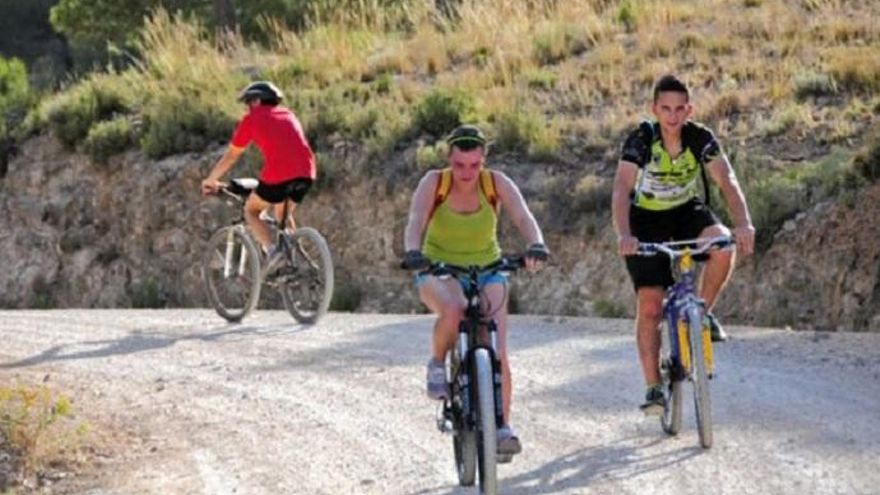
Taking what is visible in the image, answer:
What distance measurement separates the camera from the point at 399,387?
12320 millimetres

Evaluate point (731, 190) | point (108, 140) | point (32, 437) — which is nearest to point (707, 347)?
point (731, 190)

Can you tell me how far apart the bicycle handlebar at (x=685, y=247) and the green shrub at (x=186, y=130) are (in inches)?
607

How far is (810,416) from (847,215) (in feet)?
26.2

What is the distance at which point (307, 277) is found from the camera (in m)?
15.8

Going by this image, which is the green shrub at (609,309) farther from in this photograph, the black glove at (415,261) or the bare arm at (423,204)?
the black glove at (415,261)

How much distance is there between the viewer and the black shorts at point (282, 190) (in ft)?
50.8

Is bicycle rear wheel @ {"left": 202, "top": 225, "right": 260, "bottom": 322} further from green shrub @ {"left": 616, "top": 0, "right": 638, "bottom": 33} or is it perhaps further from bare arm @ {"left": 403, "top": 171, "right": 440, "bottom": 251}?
green shrub @ {"left": 616, "top": 0, "right": 638, "bottom": 33}

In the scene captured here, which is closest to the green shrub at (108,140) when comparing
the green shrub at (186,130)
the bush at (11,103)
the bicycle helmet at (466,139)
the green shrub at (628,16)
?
the green shrub at (186,130)

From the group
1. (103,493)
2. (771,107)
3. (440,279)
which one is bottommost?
(103,493)

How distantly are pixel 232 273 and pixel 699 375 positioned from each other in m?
7.40

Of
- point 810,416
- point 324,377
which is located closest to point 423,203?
point 810,416

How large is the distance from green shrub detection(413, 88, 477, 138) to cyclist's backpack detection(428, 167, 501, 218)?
1400cm

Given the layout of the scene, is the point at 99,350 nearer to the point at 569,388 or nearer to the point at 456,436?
the point at 569,388

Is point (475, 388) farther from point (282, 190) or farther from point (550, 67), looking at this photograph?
point (550, 67)
